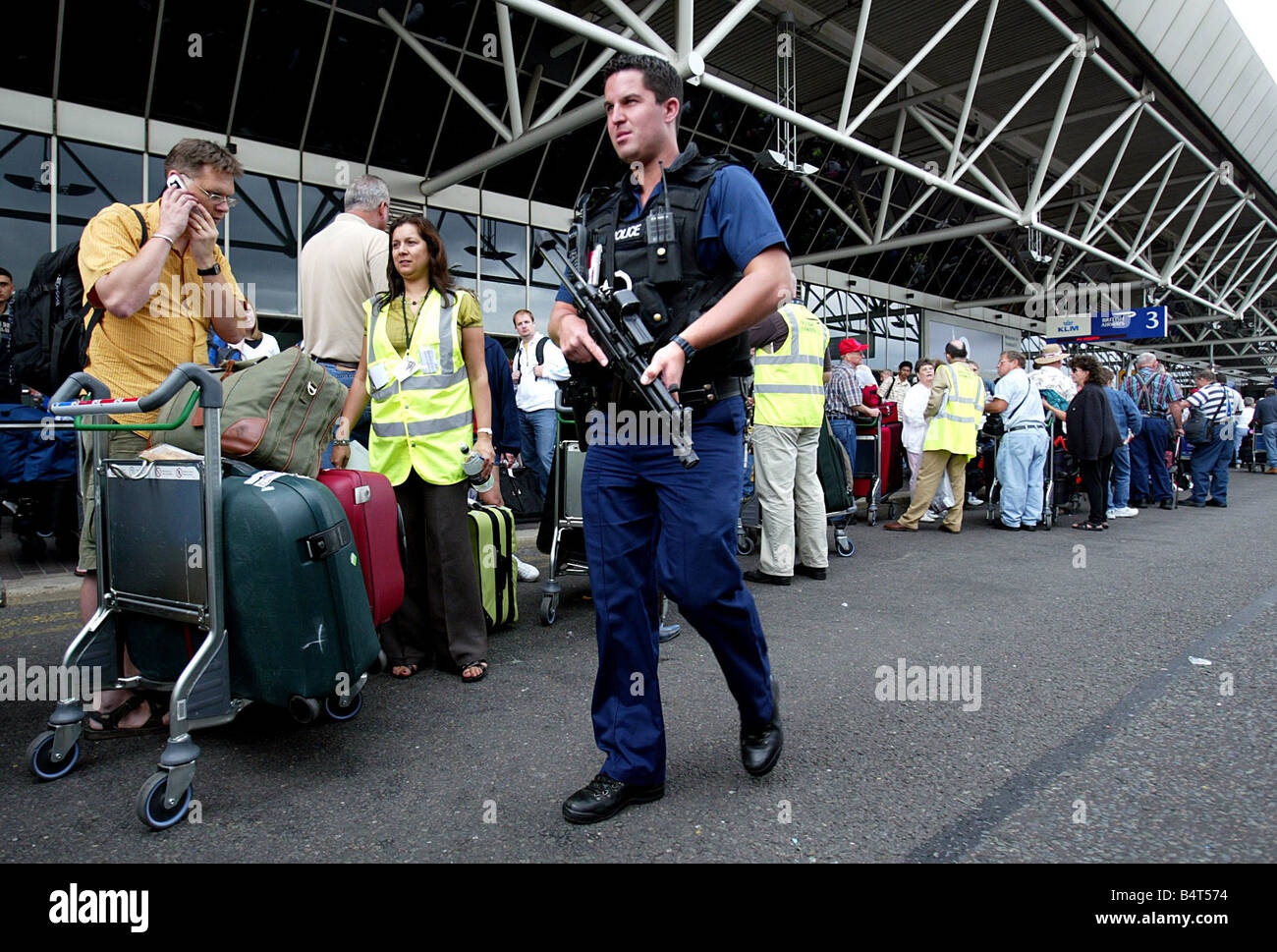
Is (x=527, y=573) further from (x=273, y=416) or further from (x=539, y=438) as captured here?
(x=273, y=416)

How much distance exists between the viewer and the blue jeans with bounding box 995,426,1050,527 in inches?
350

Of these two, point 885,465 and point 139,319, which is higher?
point 139,319

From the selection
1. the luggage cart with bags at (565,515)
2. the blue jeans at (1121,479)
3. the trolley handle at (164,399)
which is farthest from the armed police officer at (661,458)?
the blue jeans at (1121,479)

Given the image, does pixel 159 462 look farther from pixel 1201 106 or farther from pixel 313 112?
pixel 1201 106

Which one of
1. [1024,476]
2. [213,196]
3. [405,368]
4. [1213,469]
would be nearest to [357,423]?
→ [405,368]

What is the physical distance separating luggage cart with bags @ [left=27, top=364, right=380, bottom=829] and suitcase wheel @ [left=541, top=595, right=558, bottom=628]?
1846mm

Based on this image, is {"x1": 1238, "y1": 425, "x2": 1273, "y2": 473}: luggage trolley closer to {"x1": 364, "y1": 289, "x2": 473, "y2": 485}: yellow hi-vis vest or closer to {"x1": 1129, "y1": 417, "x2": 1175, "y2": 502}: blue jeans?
{"x1": 1129, "y1": 417, "x2": 1175, "y2": 502}: blue jeans

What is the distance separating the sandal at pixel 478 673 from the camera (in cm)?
350

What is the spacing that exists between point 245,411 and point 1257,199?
27028 mm

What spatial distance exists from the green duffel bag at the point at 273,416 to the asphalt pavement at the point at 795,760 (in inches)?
39.7

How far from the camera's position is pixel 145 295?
2758 mm

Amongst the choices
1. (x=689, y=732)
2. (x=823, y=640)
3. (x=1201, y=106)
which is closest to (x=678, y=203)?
(x=689, y=732)

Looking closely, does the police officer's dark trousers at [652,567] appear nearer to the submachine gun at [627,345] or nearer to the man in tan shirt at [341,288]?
the submachine gun at [627,345]

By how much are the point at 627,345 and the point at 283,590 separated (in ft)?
4.21
